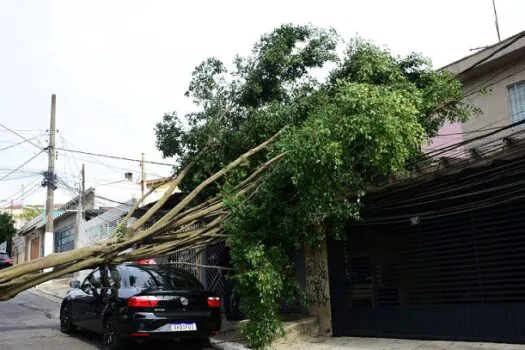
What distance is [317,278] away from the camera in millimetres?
10367

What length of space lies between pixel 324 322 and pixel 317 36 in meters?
5.85

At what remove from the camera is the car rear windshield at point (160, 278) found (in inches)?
343

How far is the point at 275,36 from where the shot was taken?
1120cm

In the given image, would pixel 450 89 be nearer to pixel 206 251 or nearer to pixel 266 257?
pixel 266 257

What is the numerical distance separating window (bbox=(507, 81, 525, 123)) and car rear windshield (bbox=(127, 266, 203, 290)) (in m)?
8.72

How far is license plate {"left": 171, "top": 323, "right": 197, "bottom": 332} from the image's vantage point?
8172 mm

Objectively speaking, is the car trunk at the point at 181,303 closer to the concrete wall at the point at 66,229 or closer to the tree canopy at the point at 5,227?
the concrete wall at the point at 66,229

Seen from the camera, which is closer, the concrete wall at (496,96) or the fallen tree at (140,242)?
the fallen tree at (140,242)

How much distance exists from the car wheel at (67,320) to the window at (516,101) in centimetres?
1105

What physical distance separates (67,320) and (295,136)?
6.48 metres

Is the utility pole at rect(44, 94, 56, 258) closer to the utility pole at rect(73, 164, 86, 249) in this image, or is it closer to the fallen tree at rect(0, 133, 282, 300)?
the utility pole at rect(73, 164, 86, 249)

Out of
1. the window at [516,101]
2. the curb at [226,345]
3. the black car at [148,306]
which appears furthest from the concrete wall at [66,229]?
the window at [516,101]

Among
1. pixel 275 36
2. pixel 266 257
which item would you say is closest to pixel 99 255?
pixel 266 257

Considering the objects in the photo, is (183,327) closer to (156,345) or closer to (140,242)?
(156,345)
